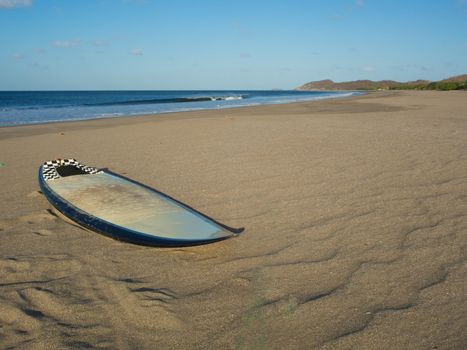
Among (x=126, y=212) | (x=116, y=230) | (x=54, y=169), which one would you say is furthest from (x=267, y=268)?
(x=54, y=169)

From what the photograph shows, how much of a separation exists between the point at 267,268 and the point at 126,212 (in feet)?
4.59

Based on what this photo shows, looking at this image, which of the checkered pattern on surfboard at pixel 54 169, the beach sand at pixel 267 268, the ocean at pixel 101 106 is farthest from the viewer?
the ocean at pixel 101 106

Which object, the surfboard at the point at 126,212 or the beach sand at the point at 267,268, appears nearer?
the beach sand at the point at 267,268

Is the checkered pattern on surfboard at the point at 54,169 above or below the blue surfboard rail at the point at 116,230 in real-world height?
above

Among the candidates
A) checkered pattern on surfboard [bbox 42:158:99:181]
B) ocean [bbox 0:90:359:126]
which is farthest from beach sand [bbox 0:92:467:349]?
ocean [bbox 0:90:359:126]

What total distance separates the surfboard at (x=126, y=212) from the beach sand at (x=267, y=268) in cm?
17

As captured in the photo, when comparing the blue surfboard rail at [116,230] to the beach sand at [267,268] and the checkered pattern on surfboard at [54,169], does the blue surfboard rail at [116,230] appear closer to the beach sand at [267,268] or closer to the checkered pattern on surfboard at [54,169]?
the beach sand at [267,268]

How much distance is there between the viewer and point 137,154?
24.6 feet

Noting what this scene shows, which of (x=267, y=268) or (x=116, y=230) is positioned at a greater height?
(x=116, y=230)

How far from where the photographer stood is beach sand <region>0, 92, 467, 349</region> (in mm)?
2162

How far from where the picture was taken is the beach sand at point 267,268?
2.16 m

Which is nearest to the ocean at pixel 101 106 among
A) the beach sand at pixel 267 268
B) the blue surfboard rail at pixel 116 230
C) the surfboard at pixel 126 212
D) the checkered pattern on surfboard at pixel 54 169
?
the checkered pattern on surfboard at pixel 54 169

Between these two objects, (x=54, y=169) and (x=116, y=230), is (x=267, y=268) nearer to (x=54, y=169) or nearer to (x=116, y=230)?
(x=116, y=230)

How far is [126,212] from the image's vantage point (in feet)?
11.6
